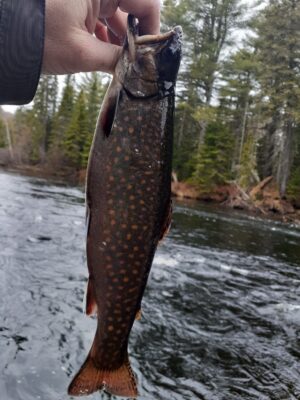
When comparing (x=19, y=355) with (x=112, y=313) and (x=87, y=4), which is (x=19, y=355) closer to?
(x=112, y=313)

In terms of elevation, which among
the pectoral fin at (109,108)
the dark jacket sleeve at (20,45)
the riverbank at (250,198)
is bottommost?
the riverbank at (250,198)

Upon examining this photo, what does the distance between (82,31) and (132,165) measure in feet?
2.23

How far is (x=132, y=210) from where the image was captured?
225 centimetres

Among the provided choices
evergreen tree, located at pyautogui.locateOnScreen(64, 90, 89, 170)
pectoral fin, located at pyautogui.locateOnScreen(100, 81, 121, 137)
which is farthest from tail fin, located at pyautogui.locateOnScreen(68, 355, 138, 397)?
evergreen tree, located at pyautogui.locateOnScreen(64, 90, 89, 170)

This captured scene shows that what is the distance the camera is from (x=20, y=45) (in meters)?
1.93

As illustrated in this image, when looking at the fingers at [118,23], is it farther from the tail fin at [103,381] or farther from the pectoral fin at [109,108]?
the tail fin at [103,381]

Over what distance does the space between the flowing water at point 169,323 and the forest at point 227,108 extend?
76.1 ft

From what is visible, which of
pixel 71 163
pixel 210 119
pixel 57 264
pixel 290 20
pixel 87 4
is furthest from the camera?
pixel 71 163

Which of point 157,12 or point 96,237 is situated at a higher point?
point 157,12

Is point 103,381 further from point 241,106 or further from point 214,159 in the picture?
point 241,106

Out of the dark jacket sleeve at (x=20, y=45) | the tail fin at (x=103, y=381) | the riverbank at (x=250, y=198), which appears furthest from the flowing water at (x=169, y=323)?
the riverbank at (x=250, y=198)

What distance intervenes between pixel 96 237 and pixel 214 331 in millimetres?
4478

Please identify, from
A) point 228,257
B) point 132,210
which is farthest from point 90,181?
point 228,257

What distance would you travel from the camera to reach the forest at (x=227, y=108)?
33.3m
